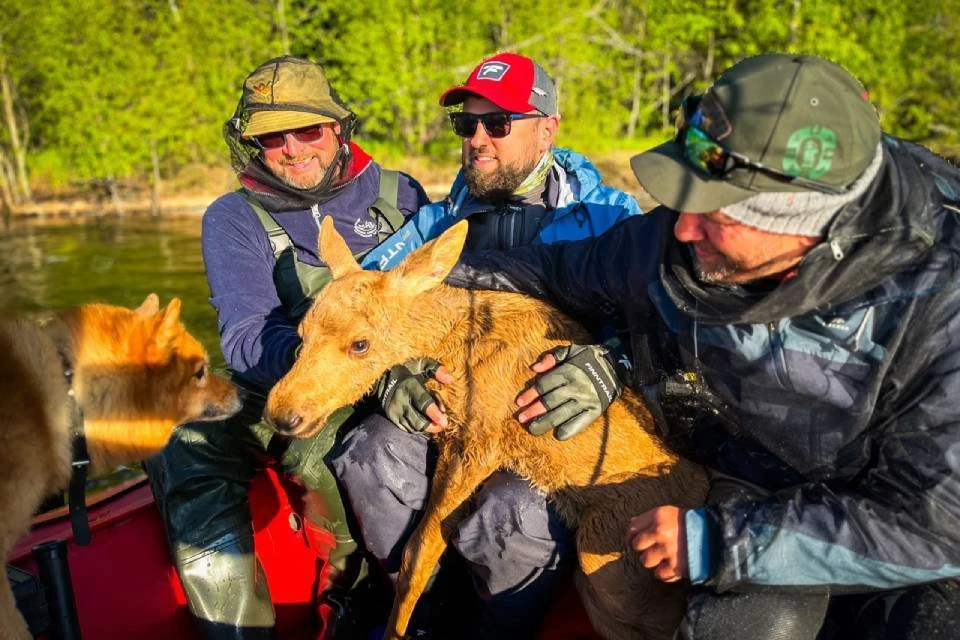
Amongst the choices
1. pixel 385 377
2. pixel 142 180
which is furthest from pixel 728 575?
pixel 142 180

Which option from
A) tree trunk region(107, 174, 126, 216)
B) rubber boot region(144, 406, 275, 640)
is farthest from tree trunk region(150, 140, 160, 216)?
rubber boot region(144, 406, 275, 640)

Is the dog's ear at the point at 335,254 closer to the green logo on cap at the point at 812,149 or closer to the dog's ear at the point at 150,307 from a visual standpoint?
the dog's ear at the point at 150,307

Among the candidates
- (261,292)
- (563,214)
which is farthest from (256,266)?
(563,214)

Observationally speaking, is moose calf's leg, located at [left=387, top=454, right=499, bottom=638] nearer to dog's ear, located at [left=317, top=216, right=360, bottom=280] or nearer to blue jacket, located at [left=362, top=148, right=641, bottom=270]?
dog's ear, located at [left=317, top=216, right=360, bottom=280]

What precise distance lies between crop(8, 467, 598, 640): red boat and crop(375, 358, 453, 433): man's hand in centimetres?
109

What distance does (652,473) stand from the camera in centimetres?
338

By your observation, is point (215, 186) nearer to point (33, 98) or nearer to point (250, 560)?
point (33, 98)

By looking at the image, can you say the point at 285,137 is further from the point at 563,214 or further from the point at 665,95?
the point at 665,95

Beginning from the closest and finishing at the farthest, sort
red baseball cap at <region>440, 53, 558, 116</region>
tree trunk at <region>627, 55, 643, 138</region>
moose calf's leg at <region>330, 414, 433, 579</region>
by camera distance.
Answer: moose calf's leg at <region>330, 414, 433, 579</region>
red baseball cap at <region>440, 53, 558, 116</region>
tree trunk at <region>627, 55, 643, 138</region>

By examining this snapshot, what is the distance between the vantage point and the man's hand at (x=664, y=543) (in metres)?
2.78

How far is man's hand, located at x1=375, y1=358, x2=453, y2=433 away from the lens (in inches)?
140

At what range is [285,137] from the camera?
4.87 metres

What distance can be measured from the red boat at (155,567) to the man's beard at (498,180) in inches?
82.8

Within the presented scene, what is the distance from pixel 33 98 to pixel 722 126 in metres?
42.9
